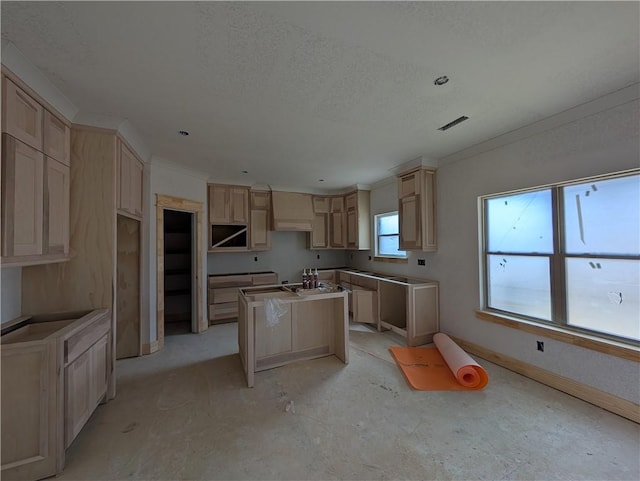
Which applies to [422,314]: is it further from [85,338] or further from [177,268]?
[177,268]

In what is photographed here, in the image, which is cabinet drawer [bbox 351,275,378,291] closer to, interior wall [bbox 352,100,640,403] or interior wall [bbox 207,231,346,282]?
interior wall [bbox 352,100,640,403]

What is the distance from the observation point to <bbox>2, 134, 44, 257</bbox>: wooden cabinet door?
1.59m

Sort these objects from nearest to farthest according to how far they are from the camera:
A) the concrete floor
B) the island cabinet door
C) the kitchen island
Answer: the concrete floor → the kitchen island → the island cabinet door

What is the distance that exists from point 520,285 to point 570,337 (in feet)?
2.24

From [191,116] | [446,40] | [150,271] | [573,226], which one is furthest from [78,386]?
[573,226]

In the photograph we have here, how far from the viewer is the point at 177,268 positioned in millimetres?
5129

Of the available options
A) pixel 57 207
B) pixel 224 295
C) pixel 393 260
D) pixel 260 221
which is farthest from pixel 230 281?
pixel 393 260

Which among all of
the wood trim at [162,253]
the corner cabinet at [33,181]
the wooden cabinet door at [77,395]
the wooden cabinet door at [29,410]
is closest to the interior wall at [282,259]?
the wood trim at [162,253]

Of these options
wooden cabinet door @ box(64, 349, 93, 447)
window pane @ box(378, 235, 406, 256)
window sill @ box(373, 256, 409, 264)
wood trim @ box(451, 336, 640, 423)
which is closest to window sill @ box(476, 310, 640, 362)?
wood trim @ box(451, 336, 640, 423)

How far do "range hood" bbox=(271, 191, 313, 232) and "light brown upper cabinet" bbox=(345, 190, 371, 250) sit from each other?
0.96m

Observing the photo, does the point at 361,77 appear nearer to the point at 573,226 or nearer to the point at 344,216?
the point at 573,226

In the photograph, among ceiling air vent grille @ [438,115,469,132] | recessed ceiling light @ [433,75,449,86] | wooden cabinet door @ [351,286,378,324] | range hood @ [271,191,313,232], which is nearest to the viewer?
recessed ceiling light @ [433,75,449,86]

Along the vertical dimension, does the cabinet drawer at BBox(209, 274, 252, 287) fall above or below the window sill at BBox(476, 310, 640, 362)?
above

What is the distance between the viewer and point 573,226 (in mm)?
2514
